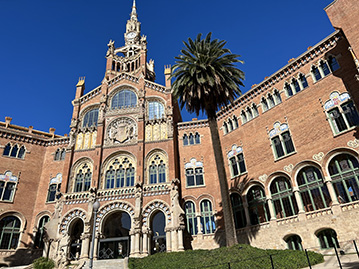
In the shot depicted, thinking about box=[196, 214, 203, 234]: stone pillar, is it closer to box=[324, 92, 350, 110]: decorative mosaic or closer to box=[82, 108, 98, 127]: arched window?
box=[324, 92, 350, 110]: decorative mosaic

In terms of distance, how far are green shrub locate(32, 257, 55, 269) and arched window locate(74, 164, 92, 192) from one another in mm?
8463

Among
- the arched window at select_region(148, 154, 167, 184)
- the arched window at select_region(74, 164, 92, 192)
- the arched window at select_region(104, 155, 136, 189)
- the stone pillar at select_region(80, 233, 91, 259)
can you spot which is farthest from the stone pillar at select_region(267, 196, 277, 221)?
the arched window at select_region(74, 164, 92, 192)

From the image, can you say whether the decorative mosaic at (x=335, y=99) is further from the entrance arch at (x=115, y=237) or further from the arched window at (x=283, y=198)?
the entrance arch at (x=115, y=237)

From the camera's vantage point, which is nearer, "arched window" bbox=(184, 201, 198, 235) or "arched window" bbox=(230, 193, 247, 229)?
"arched window" bbox=(230, 193, 247, 229)

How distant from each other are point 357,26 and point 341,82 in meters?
4.64

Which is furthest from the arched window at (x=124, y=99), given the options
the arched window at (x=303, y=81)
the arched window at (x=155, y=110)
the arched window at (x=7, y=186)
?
the arched window at (x=303, y=81)

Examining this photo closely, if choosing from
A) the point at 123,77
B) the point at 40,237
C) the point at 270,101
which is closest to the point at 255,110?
the point at 270,101

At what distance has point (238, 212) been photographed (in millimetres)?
30391

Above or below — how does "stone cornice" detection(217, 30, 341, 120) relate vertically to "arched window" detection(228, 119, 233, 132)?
above

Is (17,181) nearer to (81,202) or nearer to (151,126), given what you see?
(81,202)

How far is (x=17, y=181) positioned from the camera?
33.8 meters

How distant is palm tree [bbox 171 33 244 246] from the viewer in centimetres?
2434

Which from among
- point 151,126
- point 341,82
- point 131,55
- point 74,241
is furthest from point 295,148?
point 131,55

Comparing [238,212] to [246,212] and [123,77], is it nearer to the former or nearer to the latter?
[246,212]
